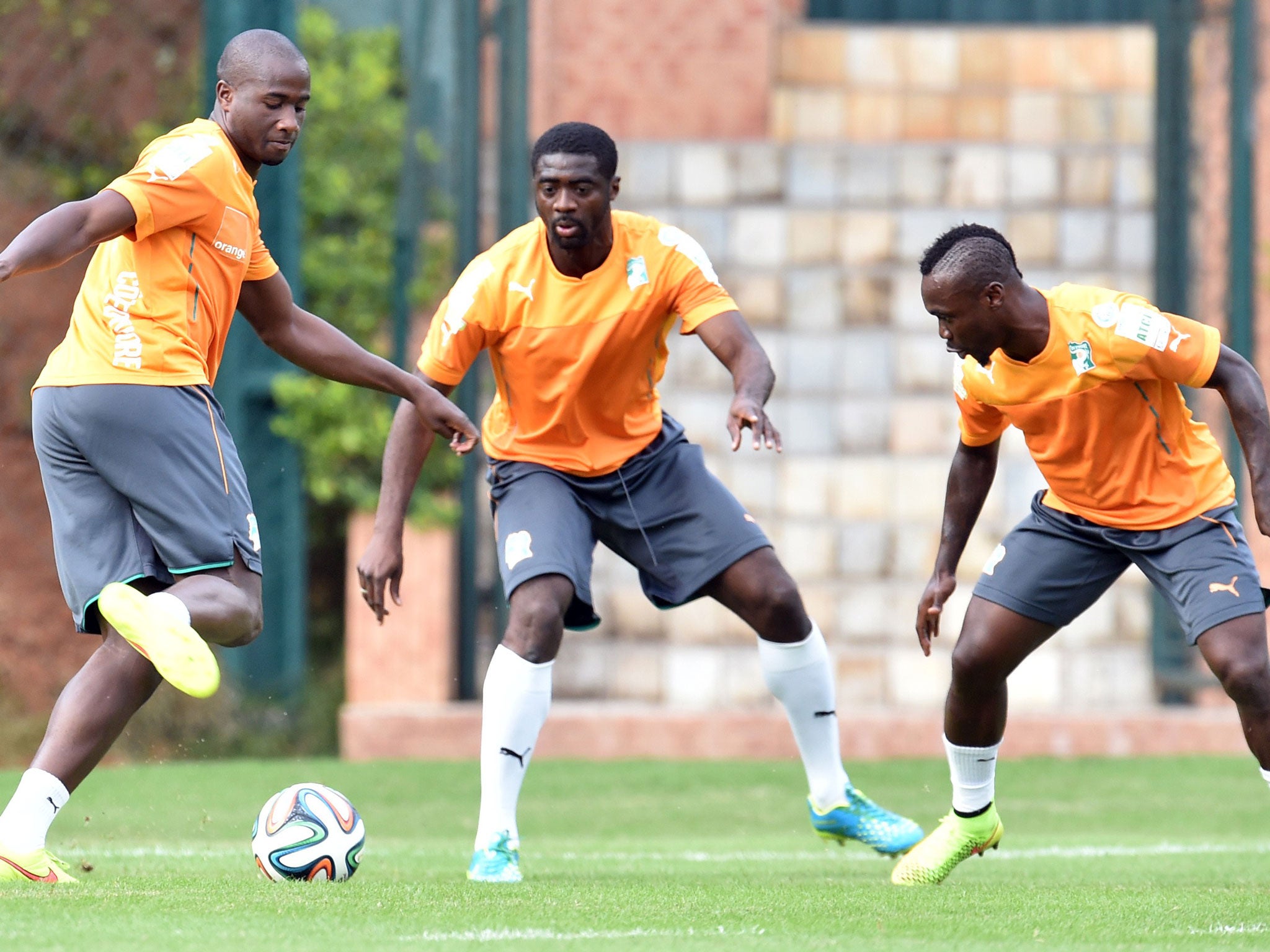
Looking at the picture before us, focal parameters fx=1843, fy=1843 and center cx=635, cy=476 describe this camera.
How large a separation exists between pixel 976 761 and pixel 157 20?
7334 mm

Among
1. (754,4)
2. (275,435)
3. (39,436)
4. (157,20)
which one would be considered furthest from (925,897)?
(754,4)

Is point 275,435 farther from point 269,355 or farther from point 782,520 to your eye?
point 782,520

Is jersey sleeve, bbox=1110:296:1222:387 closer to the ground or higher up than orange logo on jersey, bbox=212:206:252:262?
closer to the ground

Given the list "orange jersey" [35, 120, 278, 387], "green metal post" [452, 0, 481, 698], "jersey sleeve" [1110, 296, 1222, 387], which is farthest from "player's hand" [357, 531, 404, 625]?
"green metal post" [452, 0, 481, 698]

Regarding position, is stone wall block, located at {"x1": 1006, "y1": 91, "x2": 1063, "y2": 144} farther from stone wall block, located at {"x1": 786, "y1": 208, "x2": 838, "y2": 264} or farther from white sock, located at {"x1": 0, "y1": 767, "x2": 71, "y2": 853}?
white sock, located at {"x1": 0, "y1": 767, "x2": 71, "y2": 853}

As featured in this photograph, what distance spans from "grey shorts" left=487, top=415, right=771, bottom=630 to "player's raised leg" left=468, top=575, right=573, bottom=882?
0.48 ft

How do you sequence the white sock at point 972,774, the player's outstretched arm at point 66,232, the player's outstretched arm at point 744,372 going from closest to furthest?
the player's outstretched arm at point 66,232, the player's outstretched arm at point 744,372, the white sock at point 972,774

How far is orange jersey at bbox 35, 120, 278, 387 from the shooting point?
4.91 m

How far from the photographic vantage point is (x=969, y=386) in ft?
17.9

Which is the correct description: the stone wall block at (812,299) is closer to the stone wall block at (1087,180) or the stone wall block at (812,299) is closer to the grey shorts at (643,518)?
the stone wall block at (1087,180)

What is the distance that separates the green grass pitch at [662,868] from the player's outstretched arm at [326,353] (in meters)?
1.40

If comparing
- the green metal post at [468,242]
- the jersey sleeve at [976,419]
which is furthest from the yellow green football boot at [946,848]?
the green metal post at [468,242]

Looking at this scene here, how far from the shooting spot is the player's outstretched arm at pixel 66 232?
4.48 m

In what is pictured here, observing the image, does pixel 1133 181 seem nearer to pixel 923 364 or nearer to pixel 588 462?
pixel 923 364
